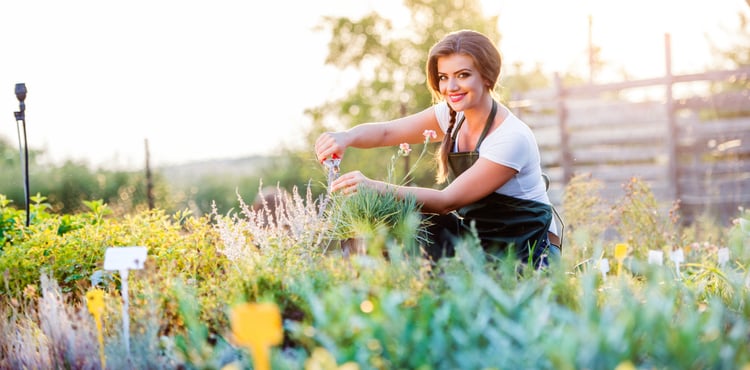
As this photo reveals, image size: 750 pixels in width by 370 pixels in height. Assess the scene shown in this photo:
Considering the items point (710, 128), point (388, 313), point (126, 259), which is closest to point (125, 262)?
point (126, 259)

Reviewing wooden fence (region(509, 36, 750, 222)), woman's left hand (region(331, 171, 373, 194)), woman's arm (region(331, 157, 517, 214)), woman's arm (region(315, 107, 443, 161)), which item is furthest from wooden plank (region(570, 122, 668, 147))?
woman's left hand (region(331, 171, 373, 194))

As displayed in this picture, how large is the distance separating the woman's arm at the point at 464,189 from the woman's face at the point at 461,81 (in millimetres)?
303

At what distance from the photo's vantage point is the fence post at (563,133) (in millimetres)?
9570

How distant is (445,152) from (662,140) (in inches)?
260

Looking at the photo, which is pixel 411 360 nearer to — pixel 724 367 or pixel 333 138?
pixel 724 367

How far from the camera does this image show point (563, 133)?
9758mm

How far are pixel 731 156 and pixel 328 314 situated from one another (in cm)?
840

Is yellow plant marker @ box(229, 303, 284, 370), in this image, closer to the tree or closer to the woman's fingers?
the woman's fingers

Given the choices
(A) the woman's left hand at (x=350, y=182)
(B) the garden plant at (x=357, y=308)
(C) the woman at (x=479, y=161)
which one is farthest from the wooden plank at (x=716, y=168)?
(A) the woman's left hand at (x=350, y=182)

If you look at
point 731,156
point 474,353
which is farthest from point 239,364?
point 731,156

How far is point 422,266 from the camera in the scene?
2.11m

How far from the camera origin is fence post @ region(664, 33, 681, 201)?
8594 mm

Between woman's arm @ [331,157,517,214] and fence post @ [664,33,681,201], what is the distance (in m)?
6.30

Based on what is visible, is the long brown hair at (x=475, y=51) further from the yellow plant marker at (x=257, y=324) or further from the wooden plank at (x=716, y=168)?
the wooden plank at (x=716, y=168)
